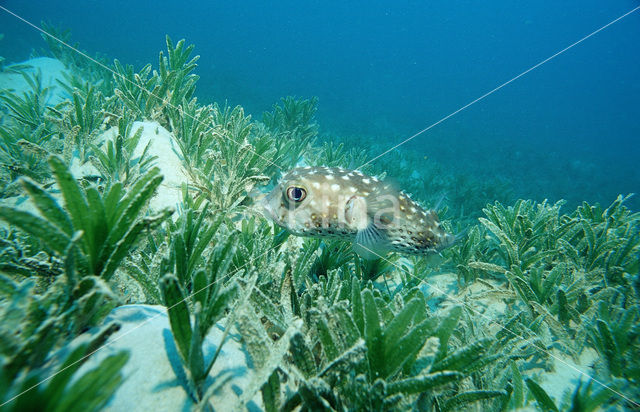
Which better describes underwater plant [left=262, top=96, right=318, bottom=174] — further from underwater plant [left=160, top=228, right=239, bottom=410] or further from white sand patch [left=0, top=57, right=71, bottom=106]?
underwater plant [left=160, top=228, right=239, bottom=410]

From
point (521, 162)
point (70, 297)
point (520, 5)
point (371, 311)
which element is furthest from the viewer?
point (520, 5)

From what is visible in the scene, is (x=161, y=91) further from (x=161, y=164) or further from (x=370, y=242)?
(x=370, y=242)

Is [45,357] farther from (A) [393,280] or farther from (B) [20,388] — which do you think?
(A) [393,280]

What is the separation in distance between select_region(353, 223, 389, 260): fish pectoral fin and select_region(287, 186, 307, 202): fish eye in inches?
25.9

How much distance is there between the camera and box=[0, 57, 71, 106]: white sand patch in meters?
6.76

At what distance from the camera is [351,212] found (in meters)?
2.60

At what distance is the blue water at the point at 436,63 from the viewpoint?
30.0 m

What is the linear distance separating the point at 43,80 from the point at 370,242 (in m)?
10.3

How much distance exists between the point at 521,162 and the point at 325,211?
29.2 metres

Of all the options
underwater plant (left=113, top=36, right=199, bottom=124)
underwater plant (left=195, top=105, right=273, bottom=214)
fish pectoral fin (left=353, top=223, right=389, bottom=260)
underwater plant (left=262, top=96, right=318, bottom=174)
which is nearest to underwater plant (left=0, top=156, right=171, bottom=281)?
fish pectoral fin (left=353, top=223, right=389, bottom=260)

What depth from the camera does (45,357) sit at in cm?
110

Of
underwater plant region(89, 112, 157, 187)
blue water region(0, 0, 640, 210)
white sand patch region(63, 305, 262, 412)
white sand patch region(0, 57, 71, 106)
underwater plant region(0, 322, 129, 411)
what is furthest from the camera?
blue water region(0, 0, 640, 210)

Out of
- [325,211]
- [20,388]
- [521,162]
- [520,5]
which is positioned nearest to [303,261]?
[325,211]

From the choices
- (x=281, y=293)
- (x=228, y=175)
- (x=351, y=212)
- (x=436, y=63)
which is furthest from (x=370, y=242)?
(x=436, y=63)
